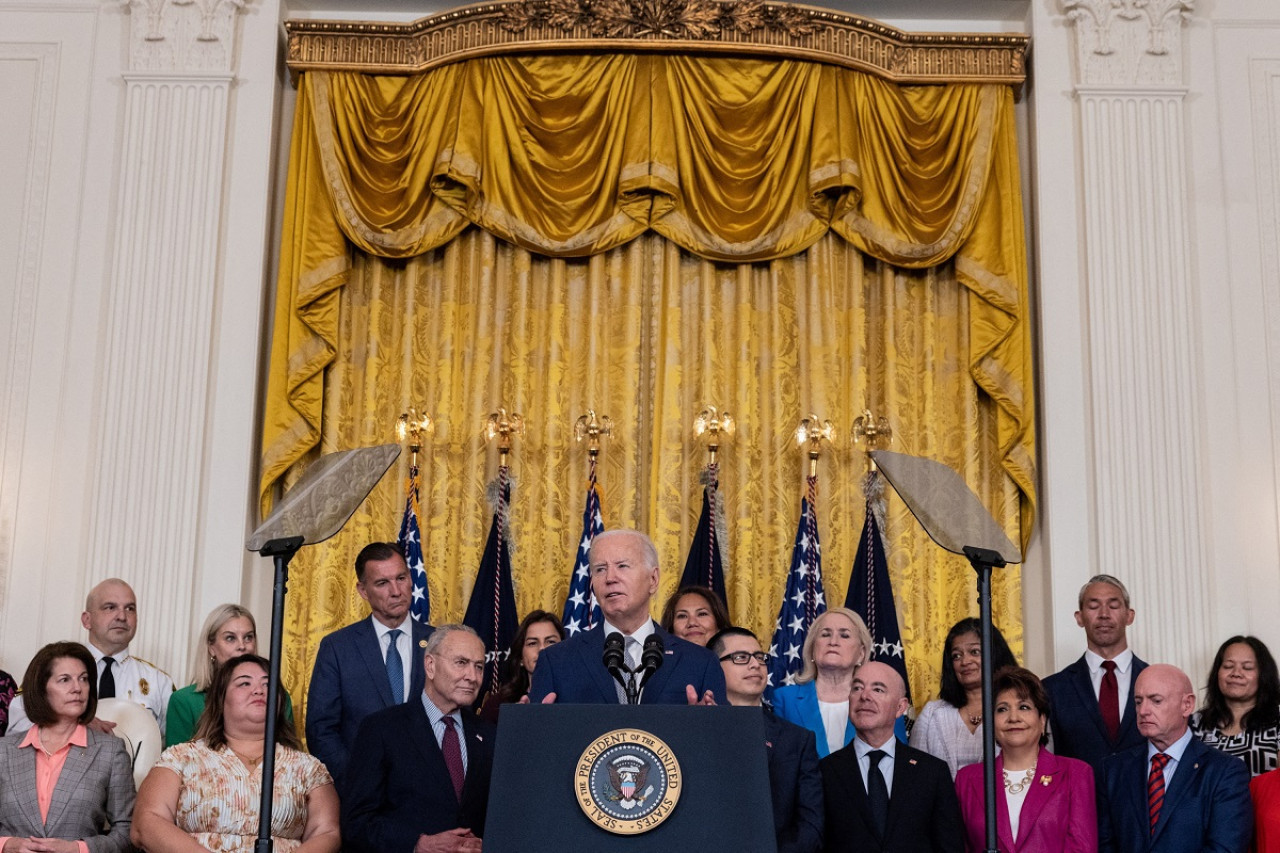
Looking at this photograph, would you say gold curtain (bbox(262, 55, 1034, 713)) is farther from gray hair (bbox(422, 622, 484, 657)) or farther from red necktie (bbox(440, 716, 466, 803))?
red necktie (bbox(440, 716, 466, 803))

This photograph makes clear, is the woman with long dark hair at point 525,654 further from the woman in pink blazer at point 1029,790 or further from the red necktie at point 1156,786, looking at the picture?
the red necktie at point 1156,786

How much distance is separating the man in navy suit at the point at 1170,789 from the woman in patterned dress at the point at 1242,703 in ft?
1.96

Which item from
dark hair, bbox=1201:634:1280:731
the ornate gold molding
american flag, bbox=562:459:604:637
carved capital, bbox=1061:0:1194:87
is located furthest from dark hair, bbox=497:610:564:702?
carved capital, bbox=1061:0:1194:87

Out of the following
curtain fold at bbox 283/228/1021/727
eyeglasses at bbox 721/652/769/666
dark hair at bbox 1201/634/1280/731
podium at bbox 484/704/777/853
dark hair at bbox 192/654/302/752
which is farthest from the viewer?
curtain fold at bbox 283/228/1021/727

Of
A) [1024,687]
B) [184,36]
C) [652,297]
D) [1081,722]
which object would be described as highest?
[184,36]

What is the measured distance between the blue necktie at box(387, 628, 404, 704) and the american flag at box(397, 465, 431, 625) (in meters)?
1.42

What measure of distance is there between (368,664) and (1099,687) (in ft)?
9.54

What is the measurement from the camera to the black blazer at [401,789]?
5.05m

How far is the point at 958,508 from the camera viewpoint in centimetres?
491

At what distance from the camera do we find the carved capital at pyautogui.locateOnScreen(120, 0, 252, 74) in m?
8.24

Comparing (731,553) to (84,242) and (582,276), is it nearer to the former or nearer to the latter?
(582,276)

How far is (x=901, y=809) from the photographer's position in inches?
205

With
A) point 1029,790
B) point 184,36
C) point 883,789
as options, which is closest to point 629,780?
point 883,789

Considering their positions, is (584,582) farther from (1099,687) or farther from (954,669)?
(1099,687)
